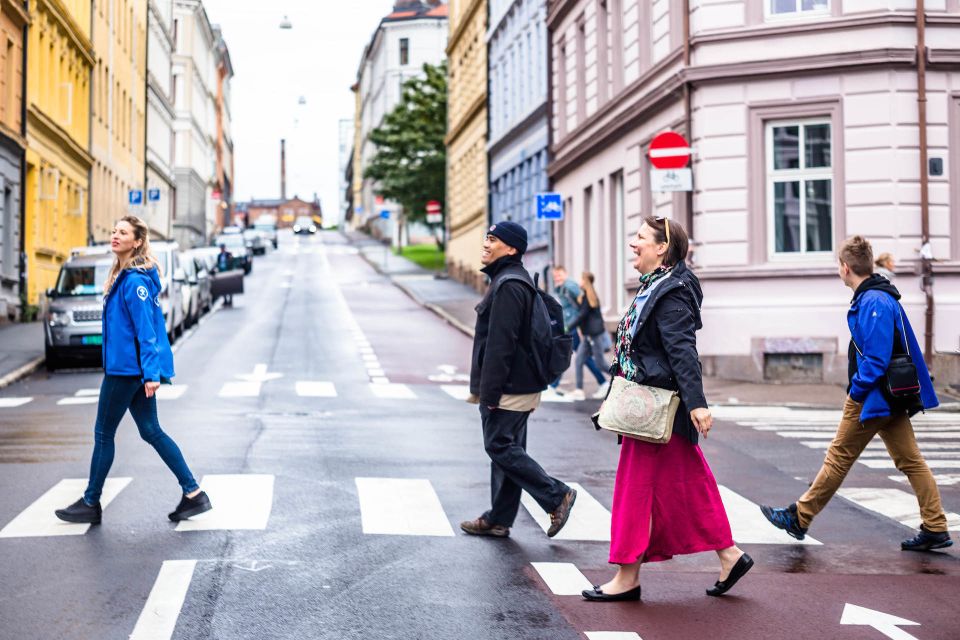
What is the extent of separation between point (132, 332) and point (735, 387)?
1398 cm

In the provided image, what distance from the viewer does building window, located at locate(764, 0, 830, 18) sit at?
22.0 meters

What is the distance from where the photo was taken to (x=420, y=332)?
110 ft

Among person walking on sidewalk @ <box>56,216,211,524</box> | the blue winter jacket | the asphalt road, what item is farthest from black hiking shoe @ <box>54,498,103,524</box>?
the blue winter jacket

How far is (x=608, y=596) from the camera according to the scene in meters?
6.61

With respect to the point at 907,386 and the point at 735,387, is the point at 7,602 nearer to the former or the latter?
the point at 907,386

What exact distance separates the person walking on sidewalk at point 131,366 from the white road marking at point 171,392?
30.2ft

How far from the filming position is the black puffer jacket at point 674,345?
655 centimetres

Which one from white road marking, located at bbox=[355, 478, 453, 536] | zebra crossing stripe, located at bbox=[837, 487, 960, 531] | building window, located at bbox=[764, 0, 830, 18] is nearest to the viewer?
white road marking, located at bbox=[355, 478, 453, 536]

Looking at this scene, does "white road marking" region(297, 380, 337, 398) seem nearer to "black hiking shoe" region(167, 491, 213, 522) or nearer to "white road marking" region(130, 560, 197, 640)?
"black hiking shoe" region(167, 491, 213, 522)

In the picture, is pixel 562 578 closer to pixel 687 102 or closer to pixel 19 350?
pixel 687 102

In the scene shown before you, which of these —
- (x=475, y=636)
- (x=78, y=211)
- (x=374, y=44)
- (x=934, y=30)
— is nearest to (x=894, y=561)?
(x=475, y=636)

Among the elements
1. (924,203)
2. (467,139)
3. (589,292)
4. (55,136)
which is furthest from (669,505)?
(467,139)

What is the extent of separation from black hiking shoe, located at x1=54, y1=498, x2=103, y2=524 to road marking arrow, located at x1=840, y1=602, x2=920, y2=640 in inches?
172

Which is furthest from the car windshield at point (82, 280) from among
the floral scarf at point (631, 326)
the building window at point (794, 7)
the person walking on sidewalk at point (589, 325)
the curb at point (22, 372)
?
the floral scarf at point (631, 326)
